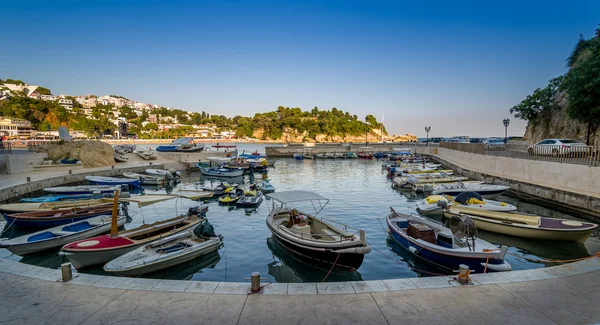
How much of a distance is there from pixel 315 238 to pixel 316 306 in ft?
19.0

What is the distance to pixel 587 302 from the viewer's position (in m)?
5.92

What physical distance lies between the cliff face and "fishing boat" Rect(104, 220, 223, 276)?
4005cm

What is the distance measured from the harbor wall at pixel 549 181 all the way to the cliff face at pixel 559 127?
14.4m

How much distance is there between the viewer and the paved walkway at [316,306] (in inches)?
213

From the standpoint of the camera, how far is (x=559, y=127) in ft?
131

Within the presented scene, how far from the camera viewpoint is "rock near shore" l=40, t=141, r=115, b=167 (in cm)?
3438

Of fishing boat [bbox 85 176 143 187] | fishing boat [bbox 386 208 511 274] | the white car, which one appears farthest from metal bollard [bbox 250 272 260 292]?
fishing boat [bbox 85 176 143 187]

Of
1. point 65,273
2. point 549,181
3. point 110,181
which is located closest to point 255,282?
point 65,273

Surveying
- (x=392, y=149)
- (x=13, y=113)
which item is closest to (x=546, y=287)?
(x=392, y=149)

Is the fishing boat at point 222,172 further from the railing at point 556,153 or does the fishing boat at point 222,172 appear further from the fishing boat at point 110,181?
the railing at point 556,153

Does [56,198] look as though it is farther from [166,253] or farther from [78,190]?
[166,253]

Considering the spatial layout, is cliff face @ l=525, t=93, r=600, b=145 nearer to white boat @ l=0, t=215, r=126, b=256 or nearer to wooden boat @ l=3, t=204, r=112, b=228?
white boat @ l=0, t=215, r=126, b=256

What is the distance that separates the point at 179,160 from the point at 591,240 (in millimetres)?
46186

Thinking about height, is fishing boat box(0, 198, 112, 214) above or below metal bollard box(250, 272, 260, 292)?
below
